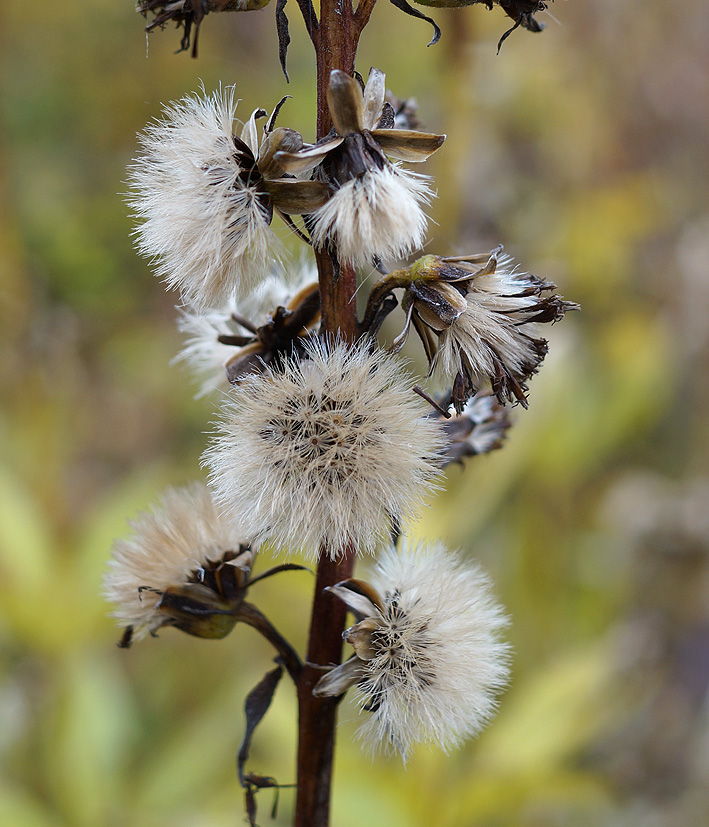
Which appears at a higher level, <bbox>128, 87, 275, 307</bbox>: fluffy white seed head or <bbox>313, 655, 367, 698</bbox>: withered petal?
<bbox>128, 87, 275, 307</bbox>: fluffy white seed head

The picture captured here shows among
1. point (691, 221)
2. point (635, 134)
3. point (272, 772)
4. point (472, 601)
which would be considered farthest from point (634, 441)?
point (472, 601)

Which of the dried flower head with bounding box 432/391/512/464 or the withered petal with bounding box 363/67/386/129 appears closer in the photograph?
the withered petal with bounding box 363/67/386/129

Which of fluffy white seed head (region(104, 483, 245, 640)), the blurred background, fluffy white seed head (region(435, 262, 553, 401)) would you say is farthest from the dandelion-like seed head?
the blurred background

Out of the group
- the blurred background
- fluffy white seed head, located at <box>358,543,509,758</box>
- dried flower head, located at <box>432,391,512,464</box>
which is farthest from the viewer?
the blurred background

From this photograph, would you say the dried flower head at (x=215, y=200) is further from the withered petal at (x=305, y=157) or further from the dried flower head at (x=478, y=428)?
the dried flower head at (x=478, y=428)

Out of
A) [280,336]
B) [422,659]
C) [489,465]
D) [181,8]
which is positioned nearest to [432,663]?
[422,659]

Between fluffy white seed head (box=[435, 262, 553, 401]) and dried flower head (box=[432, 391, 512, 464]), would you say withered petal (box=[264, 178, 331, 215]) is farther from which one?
dried flower head (box=[432, 391, 512, 464])

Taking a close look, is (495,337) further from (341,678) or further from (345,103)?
(341,678)

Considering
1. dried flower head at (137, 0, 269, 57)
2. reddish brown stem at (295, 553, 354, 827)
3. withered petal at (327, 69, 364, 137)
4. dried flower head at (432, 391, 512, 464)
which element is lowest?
reddish brown stem at (295, 553, 354, 827)
